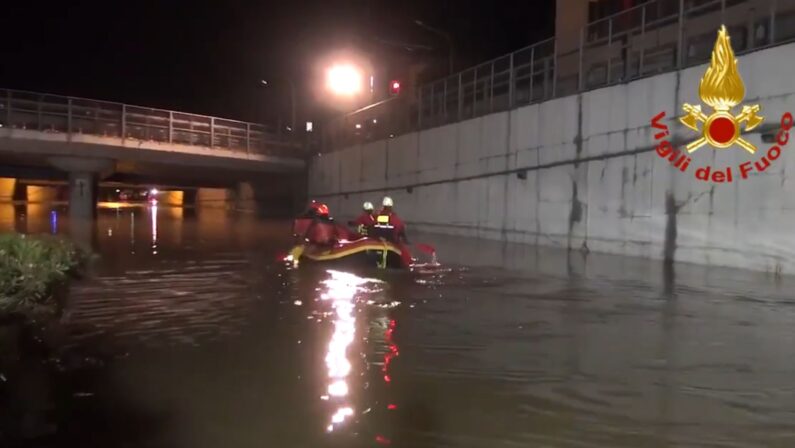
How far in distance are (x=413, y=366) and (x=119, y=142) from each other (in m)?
31.2

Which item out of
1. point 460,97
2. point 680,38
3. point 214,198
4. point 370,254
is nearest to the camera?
point 370,254

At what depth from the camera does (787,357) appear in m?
7.70

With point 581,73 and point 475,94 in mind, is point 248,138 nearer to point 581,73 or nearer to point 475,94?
point 475,94

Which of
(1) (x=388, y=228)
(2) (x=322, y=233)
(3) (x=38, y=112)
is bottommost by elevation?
(2) (x=322, y=233)

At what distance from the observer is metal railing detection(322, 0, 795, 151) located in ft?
51.3

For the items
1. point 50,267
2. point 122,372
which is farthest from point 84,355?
point 50,267

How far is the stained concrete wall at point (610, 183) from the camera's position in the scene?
570 inches

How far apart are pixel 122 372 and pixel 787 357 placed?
22.6 ft

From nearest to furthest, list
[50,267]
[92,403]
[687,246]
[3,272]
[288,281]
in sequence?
1. [92,403]
2. [3,272]
3. [50,267]
4. [288,281]
5. [687,246]

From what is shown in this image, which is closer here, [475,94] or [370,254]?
[370,254]

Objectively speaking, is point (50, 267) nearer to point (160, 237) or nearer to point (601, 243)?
point (601, 243)

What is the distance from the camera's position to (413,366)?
727 centimetres

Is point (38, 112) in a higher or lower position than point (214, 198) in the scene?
higher

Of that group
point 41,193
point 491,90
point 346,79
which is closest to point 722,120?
point 491,90
